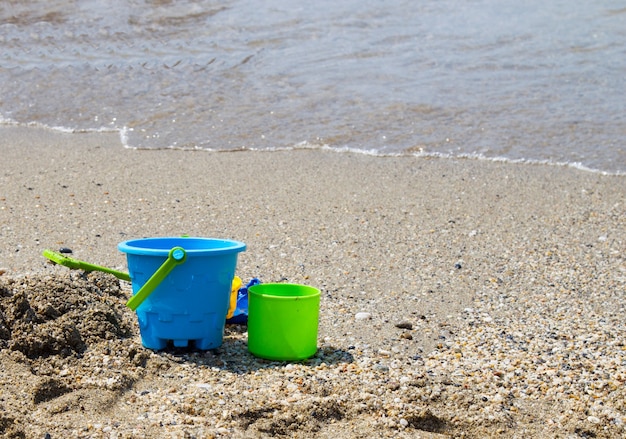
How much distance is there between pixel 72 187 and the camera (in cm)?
599

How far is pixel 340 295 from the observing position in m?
4.08

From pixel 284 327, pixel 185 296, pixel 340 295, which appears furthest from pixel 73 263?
pixel 340 295

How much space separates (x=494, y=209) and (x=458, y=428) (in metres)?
3.42

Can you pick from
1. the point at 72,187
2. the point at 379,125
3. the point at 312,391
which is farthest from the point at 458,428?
the point at 379,125

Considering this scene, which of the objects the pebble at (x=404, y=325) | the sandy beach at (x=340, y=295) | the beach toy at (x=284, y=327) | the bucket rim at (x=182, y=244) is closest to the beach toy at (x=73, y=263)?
the sandy beach at (x=340, y=295)

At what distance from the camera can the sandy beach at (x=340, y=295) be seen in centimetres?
273

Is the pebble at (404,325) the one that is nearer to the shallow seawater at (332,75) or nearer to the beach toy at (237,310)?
the beach toy at (237,310)

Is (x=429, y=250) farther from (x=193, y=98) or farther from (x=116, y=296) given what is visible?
(x=193, y=98)

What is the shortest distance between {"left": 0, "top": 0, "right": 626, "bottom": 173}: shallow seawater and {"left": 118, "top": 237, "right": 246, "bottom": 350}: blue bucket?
14.8 ft

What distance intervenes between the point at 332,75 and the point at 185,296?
711 centimetres

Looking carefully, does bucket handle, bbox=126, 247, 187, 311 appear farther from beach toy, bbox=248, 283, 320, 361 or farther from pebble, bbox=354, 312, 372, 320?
pebble, bbox=354, 312, 372, 320

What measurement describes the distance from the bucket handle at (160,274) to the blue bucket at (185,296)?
0.17 ft

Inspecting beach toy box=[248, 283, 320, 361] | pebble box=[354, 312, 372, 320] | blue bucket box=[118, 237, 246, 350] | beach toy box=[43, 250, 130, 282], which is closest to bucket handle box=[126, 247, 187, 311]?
blue bucket box=[118, 237, 246, 350]

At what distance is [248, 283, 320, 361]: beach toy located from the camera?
10.5 feet
